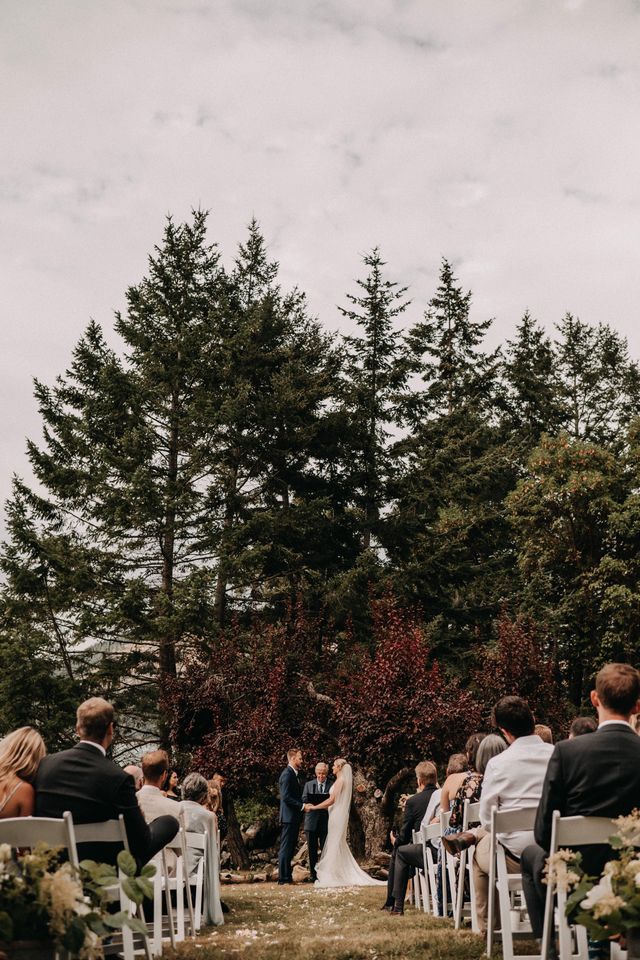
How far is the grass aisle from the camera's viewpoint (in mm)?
6395

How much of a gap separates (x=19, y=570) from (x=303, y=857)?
40.2 feet

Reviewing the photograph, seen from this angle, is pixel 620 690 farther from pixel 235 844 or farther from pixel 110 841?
pixel 235 844

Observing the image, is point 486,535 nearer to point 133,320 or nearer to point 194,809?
point 133,320

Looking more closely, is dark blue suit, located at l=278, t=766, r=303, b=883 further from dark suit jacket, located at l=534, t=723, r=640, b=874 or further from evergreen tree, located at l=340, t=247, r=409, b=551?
evergreen tree, located at l=340, t=247, r=409, b=551

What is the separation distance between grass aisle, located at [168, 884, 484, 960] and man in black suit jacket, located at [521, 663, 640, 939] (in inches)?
83.9

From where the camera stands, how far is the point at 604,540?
27953 millimetres

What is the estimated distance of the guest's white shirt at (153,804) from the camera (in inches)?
292

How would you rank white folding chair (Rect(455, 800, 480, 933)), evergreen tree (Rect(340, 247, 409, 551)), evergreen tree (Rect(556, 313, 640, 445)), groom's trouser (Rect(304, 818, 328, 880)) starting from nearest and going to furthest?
white folding chair (Rect(455, 800, 480, 933))
groom's trouser (Rect(304, 818, 328, 880))
evergreen tree (Rect(340, 247, 409, 551))
evergreen tree (Rect(556, 313, 640, 445))

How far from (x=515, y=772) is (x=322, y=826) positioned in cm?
1067

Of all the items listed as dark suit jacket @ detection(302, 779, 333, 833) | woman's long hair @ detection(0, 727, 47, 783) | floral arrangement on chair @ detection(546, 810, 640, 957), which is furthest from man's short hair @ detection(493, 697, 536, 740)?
dark suit jacket @ detection(302, 779, 333, 833)

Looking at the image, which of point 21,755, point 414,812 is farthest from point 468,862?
point 21,755

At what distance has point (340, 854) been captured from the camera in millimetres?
14820

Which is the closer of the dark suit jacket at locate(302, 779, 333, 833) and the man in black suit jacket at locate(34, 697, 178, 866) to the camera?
the man in black suit jacket at locate(34, 697, 178, 866)

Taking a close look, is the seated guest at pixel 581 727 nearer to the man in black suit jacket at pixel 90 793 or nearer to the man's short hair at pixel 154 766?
the man's short hair at pixel 154 766
